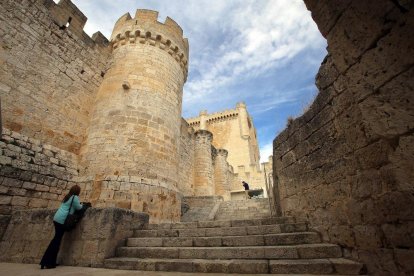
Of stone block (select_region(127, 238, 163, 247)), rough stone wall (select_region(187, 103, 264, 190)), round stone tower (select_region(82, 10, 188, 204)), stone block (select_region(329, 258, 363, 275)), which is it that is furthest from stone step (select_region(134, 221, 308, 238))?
rough stone wall (select_region(187, 103, 264, 190))

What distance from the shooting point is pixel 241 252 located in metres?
3.10

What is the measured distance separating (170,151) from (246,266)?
20.0ft

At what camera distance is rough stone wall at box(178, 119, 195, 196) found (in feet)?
47.0

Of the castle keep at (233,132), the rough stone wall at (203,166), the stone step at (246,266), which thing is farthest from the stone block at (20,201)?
the castle keep at (233,132)

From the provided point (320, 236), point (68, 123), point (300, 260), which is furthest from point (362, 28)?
point (68, 123)

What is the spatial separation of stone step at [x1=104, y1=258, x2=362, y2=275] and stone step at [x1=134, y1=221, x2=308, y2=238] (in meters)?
0.91

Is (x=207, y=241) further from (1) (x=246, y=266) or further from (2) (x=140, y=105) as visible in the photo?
(2) (x=140, y=105)

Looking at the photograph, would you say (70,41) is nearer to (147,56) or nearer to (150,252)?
Answer: (147,56)

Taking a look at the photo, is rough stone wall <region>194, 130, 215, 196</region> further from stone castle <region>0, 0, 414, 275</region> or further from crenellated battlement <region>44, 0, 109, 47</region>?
crenellated battlement <region>44, 0, 109, 47</region>

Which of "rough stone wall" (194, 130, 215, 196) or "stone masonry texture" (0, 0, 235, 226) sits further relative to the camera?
"rough stone wall" (194, 130, 215, 196)

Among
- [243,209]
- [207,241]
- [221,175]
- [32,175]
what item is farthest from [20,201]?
[221,175]

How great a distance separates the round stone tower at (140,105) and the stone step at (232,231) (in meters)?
3.29

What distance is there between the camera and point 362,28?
4.88 feet

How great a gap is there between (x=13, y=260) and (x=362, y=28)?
6004mm
